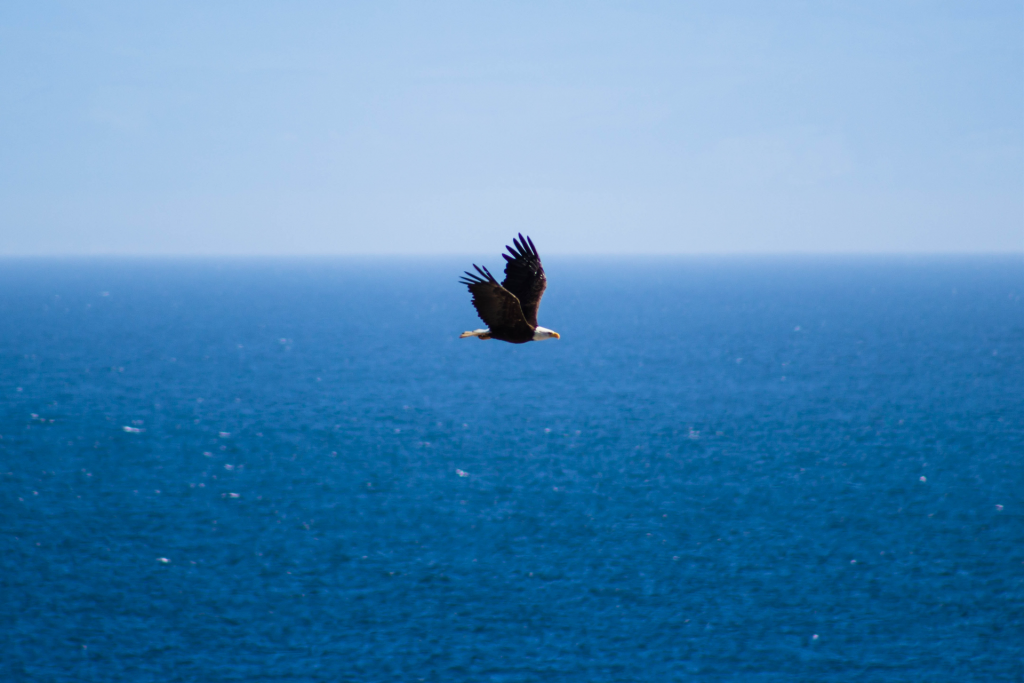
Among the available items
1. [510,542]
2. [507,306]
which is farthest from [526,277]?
[510,542]

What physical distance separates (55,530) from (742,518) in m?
81.2

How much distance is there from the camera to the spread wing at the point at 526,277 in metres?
18.5

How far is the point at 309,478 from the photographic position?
4402 inches

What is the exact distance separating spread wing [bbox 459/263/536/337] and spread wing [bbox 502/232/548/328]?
59.5 inches

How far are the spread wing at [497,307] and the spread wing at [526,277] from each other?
4.96 ft

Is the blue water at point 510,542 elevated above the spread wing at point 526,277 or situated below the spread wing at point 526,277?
below

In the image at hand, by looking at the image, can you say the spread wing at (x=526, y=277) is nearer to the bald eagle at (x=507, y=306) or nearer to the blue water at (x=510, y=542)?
the bald eagle at (x=507, y=306)

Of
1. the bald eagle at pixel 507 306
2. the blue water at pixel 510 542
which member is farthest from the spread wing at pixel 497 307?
the blue water at pixel 510 542

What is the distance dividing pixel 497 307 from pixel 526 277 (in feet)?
8.75

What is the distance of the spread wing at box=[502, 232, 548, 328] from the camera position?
18484 millimetres

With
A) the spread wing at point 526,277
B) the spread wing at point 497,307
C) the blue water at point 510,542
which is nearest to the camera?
the spread wing at point 497,307

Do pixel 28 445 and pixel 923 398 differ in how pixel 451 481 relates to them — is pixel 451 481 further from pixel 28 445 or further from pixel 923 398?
pixel 923 398

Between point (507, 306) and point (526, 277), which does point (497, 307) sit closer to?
point (507, 306)

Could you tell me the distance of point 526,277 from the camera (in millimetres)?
18859
